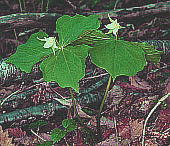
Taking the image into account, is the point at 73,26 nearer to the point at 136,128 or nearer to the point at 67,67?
the point at 67,67

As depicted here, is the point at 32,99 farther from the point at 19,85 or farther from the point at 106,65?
the point at 106,65

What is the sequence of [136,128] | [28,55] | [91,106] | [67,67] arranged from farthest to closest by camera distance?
[91,106] < [136,128] < [28,55] < [67,67]

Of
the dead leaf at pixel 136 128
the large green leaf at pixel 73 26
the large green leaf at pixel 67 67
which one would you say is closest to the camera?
the large green leaf at pixel 67 67

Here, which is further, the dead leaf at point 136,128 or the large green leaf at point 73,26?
the dead leaf at point 136,128

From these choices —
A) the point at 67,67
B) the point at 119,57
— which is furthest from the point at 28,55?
the point at 119,57

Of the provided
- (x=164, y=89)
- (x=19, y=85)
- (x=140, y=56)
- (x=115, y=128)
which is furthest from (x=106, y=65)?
(x=19, y=85)

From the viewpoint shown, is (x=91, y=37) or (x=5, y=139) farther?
(x=5, y=139)

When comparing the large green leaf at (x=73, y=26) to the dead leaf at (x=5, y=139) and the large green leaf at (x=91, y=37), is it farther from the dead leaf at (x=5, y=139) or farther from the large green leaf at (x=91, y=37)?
→ the dead leaf at (x=5, y=139)

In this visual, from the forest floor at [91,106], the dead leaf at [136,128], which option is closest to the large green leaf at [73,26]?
the forest floor at [91,106]

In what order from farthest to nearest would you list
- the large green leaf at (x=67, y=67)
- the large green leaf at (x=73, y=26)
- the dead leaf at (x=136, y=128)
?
the dead leaf at (x=136, y=128) < the large green leaf at (x=73, y=26) < the large green leaf at (x=67, y=67)
